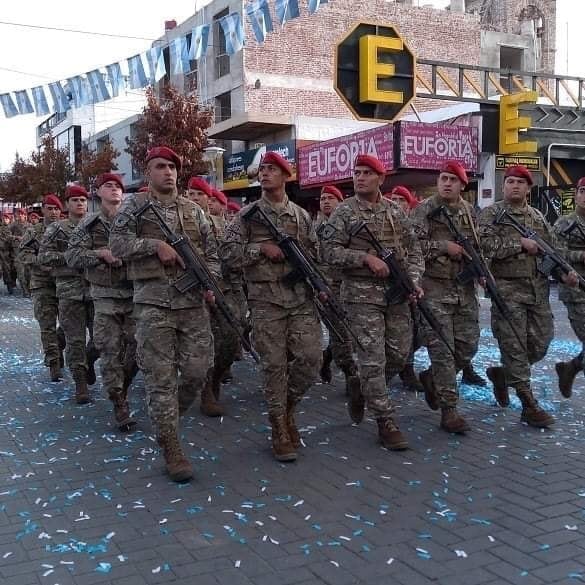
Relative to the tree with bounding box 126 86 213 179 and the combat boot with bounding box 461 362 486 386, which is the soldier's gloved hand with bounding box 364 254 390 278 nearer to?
the combat boot with bounding box 461 362 486 386

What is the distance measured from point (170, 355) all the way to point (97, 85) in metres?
11.4

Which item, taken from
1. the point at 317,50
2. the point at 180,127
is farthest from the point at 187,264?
the point at 317,50

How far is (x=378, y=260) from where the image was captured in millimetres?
5125

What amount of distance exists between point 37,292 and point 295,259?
4.03 m

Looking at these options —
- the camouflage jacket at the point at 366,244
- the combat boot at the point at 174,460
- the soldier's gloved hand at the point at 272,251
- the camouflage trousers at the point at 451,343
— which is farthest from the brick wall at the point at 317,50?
the combat boot at the point at 174,460

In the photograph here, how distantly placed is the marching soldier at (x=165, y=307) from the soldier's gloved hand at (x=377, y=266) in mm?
1073

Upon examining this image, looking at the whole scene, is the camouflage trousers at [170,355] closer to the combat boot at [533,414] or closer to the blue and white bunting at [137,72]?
the combat boot at [533,414]

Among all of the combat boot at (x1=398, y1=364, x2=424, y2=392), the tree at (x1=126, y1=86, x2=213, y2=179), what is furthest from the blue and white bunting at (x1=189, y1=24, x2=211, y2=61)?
the combat boot at (x1=398, y1=364, x2=424, y2=392)

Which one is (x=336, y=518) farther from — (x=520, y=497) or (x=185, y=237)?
(x=185, y=237)

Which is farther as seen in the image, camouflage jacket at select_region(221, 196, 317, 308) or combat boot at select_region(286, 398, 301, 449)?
combat boot at select_region(286, 398, 301, 449)

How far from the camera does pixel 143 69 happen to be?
46.7 feet

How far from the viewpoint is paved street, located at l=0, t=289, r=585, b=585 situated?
340 cm

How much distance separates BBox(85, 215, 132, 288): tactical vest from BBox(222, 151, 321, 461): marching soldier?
1150 millimetres

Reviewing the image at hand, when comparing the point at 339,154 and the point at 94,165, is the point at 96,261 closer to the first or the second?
the point at 339,154
